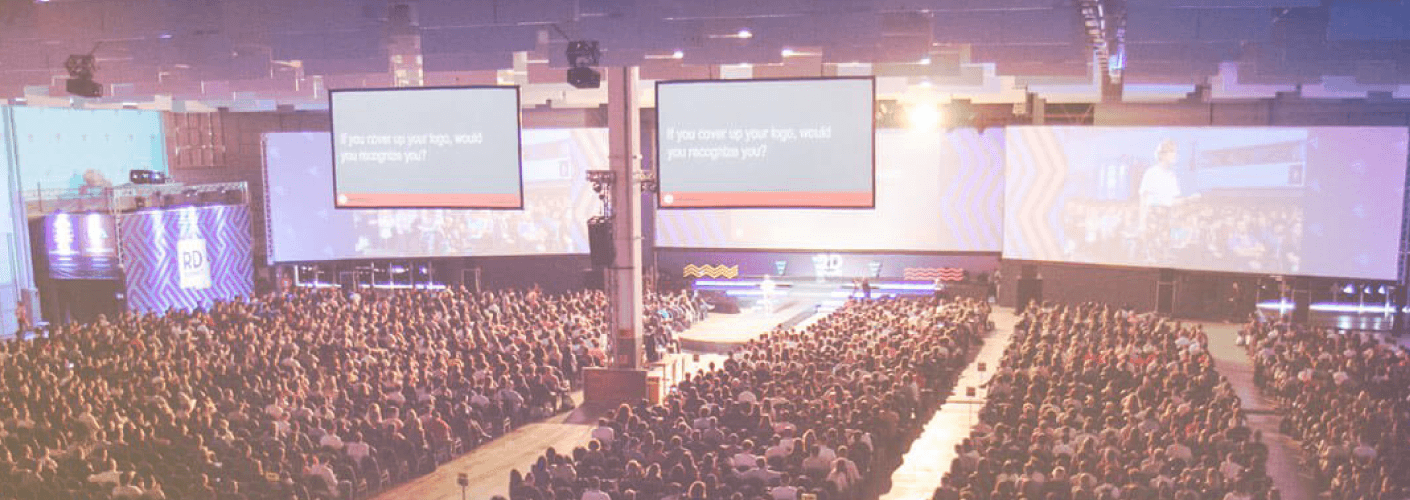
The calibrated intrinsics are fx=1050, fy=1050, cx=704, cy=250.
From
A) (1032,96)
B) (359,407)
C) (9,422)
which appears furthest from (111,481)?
(1032,96)

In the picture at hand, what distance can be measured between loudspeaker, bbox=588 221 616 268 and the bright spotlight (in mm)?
13798

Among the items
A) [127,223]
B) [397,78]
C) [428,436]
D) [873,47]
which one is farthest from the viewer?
[127,223]

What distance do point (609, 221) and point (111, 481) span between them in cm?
885

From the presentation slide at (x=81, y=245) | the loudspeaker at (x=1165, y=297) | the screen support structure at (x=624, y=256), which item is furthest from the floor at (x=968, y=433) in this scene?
the presentation slide at (x=81, y=245)

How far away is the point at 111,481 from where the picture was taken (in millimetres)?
9555

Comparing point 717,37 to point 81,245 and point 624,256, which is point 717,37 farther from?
point 81,245

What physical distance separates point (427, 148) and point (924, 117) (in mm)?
17532

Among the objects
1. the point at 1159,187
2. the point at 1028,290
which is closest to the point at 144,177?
the point at 1028,290

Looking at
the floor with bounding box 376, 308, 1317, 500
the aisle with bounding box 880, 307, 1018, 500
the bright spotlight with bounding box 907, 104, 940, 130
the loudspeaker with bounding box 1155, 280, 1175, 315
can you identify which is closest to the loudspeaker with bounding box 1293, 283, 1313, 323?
the loudspeaker with bounding box 1155, 280, 1175, 315

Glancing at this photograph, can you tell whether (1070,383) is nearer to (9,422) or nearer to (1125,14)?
(1125,14)

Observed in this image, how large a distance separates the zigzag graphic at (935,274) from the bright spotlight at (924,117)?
4.21 m

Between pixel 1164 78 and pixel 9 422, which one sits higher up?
pixel 1164 78

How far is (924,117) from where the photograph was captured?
28.4m

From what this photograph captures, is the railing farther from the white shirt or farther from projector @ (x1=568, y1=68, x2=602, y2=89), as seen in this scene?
the white shirt
